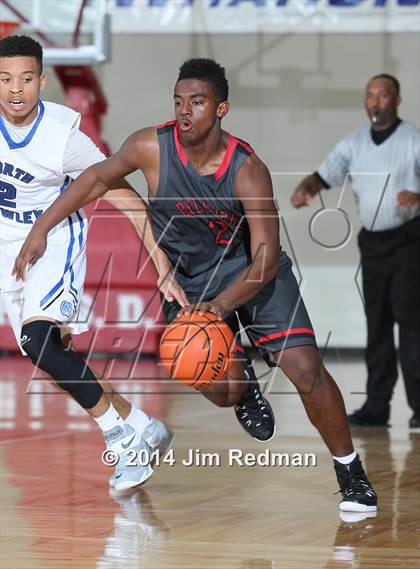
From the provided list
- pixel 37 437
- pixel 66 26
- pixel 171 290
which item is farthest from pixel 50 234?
pixel 66 26

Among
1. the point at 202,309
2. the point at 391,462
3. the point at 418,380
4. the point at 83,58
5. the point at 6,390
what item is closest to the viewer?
the point at 202,309

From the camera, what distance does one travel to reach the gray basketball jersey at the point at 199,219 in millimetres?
4594

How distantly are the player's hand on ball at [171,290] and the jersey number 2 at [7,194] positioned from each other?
2.54ft

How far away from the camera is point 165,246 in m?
4.98

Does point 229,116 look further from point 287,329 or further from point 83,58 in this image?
point 287,329

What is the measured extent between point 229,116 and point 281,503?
799cm

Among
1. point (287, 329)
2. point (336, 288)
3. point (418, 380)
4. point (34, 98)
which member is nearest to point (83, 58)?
point (336, 288)

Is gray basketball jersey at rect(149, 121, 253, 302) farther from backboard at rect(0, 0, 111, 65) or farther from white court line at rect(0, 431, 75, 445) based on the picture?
backboard at rect(0, 0, 111, 65)

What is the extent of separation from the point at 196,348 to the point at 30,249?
34.1 inches

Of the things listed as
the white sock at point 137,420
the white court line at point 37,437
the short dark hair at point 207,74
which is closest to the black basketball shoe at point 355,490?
the white sock at point 137,420

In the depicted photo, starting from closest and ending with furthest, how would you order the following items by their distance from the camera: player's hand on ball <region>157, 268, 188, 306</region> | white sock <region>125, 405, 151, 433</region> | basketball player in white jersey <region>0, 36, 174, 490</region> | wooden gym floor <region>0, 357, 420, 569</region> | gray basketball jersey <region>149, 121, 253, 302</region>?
wooden gym floor <region>0, 357, 420, 569</region>
gray basketball jersey <region>149, 121, 253, 302</region>
player's hand on ball <region>157, 268, 188, 306</region>
basketball player in white jersey <region>0, 36, 174, 490</region>
white sock <region>125, 405, 151, 433</region>

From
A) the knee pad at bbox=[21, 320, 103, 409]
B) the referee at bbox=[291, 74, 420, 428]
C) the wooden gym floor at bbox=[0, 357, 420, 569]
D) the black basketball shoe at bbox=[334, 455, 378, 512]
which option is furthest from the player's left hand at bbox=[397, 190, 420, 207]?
the knee pad at bbox=[21, 320, 103, 409]

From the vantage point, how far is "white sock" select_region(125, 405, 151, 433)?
→ 5.34 m

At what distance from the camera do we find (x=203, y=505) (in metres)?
4.86
